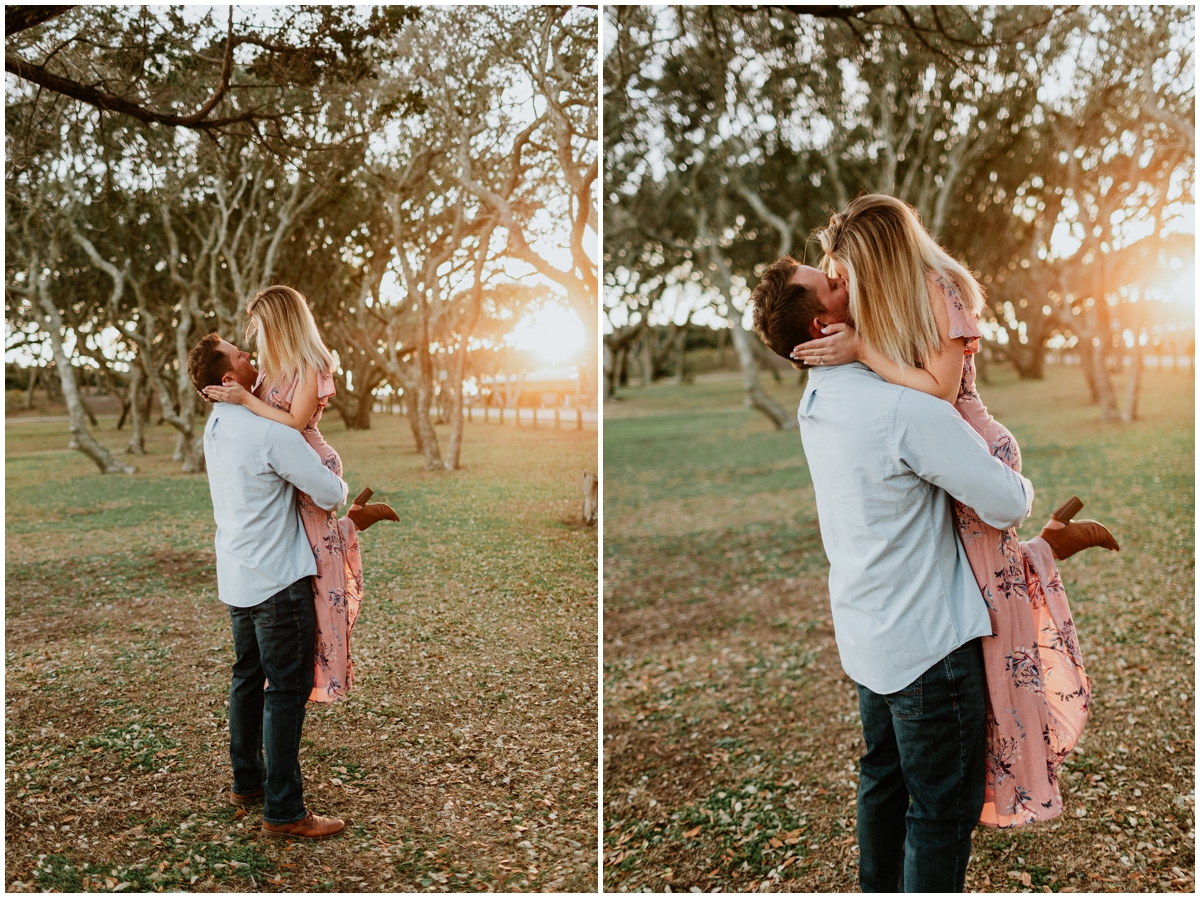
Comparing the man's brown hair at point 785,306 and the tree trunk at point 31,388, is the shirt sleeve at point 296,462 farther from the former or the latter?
the tree trunk at point 31,388

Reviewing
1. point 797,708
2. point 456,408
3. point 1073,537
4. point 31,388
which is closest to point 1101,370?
point 797,708

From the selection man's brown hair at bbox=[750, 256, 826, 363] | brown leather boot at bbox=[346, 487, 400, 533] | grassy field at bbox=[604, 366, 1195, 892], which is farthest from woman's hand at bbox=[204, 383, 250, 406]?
grassy field at bbox=[604, 366, 1195, 892]

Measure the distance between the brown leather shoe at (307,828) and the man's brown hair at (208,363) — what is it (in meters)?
1.32

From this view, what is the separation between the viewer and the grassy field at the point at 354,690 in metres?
2.57

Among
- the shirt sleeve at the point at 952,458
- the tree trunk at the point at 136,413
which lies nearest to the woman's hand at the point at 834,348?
the shirt sleeve at the point at 952,458

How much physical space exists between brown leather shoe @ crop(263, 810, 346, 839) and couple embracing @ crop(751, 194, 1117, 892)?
174 centimetres

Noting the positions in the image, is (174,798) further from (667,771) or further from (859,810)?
(859,810)

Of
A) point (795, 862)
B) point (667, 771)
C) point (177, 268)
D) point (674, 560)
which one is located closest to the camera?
point (795, 862)

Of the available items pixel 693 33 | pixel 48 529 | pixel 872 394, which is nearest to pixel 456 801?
pixel 872 394

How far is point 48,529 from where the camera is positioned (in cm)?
364

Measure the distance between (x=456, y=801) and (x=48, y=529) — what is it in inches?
93.9

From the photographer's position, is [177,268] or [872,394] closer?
[872,394]

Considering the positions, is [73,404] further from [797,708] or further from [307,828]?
[797,708]

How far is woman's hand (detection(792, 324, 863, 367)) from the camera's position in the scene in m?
1.44
